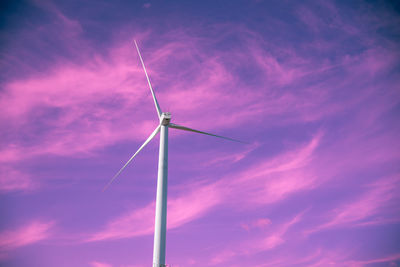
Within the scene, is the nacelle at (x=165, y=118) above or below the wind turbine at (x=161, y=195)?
above

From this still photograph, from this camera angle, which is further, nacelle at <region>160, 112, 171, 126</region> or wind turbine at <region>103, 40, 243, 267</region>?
nacelle at <region>160, 112, 171, 126</region>

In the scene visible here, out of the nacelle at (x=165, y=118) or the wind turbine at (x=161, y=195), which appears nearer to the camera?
the wind turbine at (x=161, y=195)

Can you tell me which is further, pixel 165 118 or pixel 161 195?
pixel 165 118

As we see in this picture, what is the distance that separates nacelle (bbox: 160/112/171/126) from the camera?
71.1 meters

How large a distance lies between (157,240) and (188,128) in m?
26.3

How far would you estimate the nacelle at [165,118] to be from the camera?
71.1 meters

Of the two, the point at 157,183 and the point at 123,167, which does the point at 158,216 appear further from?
the point at 123,167

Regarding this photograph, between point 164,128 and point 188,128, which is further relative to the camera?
point 188,128

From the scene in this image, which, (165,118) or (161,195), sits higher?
(165,118)

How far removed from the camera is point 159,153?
6694 cm

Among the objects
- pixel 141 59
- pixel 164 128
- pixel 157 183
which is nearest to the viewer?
pixel 157 183

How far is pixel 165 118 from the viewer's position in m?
71.1

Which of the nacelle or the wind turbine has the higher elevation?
the nacelle

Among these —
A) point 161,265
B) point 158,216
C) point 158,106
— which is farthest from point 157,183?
point 158,106
